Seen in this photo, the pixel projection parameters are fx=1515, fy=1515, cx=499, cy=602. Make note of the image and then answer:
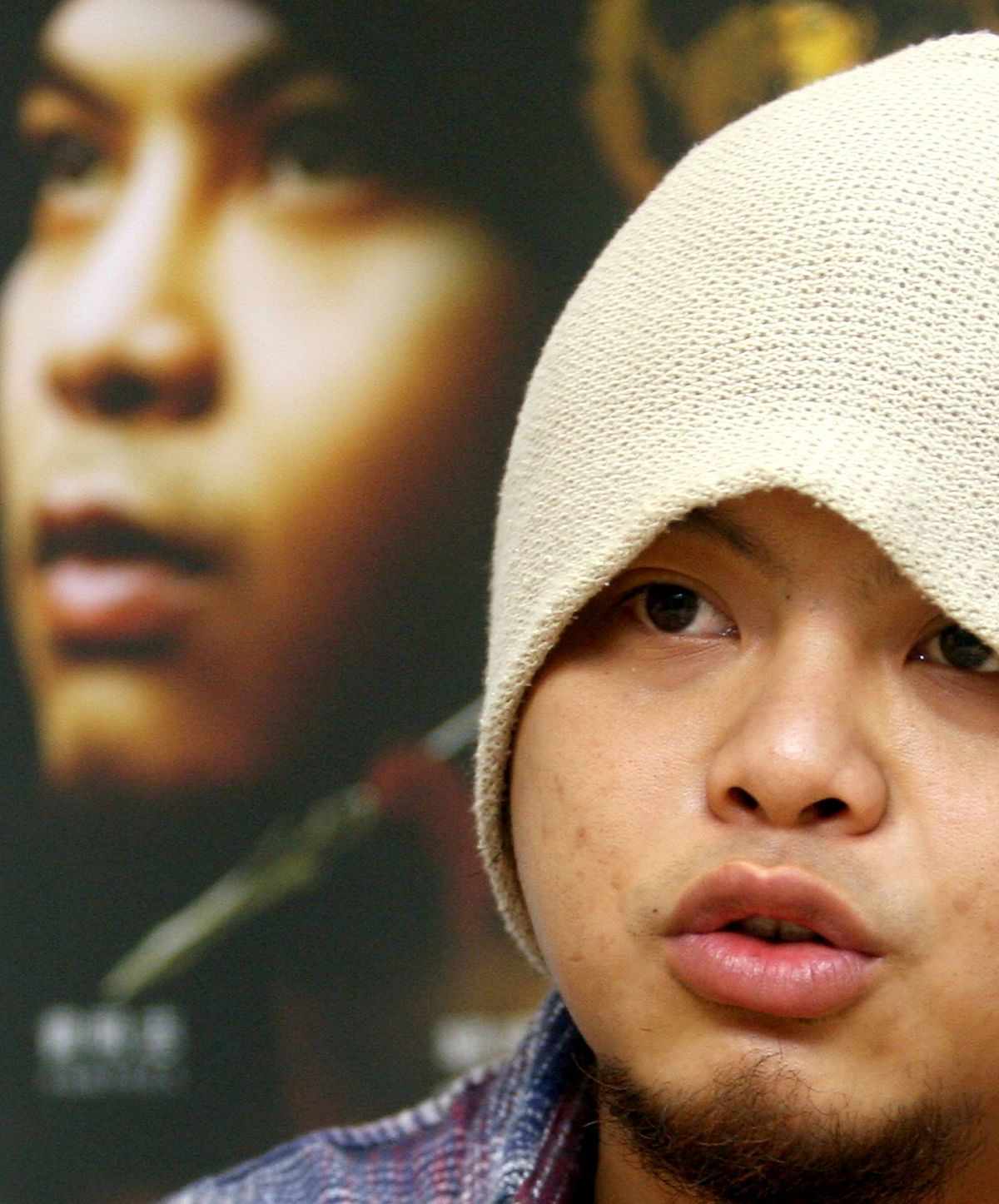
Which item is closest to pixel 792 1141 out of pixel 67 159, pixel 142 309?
pixel 142 309

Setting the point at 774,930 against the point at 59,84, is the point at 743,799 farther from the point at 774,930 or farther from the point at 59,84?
the point at 59,84

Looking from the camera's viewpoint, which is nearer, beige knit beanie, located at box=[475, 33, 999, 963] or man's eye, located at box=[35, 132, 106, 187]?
beige knit beanie, located at box=[475, 33, 999, 963]

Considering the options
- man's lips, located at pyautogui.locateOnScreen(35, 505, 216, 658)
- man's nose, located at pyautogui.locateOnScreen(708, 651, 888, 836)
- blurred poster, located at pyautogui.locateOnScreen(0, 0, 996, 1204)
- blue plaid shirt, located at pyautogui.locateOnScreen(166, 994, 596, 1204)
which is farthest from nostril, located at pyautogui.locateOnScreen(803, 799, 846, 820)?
man's lips, located at pyautogui.locateOnScreen(35, 505, 216, 658)

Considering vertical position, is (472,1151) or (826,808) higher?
(826,808)

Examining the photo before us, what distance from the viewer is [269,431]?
1.41m

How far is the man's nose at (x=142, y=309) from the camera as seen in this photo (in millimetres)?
1405

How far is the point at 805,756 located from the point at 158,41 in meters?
1.06

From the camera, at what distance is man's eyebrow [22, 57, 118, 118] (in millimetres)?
1409

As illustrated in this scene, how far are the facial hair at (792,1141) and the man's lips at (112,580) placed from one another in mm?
806

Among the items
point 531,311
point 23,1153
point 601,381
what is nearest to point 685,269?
point 601,381

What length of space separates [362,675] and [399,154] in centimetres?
49

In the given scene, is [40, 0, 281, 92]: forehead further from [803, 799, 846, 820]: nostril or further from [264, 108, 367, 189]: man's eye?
[803, 799, 846, 820]: nostril

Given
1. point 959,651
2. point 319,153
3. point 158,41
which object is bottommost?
point 959,651

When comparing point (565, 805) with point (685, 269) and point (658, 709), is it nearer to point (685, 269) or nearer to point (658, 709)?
point (658, 709)
